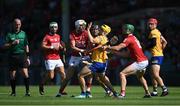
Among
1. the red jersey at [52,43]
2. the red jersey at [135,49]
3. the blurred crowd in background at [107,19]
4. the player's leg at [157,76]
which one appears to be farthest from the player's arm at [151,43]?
the blurred crowd in background at [107,19]

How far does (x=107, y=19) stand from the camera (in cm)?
3941

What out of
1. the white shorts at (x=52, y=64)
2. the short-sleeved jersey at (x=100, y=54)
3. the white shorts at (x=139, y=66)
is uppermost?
the short-sleeved jersey at (x=100, y=54)

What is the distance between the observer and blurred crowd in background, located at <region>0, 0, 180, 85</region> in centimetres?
3509

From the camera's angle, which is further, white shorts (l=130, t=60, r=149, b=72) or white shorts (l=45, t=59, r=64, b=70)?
white shorts (l=45, t=59, r=64, b=70)

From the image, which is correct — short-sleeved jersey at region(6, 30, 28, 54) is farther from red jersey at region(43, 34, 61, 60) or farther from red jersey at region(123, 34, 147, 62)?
red jersey at region(123, 34, 147, 62)

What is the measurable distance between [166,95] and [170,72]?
10391mm

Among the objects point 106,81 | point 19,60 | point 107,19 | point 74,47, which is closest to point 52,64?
point 19,60

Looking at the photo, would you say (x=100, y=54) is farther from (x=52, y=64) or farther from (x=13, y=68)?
(x=13, y=68)

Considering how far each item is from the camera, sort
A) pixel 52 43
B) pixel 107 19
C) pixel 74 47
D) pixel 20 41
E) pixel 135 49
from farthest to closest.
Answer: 1. pixel 107 19
2. pixel 52 43
3. pixel 20 41
4. pixel 74 47
5. pixel 135 49

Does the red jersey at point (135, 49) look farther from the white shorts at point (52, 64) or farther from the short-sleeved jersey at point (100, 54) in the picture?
the white shorts at point (52, 64)

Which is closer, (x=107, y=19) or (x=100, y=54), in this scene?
(x=100, y=54)

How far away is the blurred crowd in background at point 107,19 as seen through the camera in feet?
115

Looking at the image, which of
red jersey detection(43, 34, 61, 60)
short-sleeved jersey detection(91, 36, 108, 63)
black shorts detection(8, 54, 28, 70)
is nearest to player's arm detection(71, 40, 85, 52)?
short-sleeved jersey detection(91, 36, 108, 63)

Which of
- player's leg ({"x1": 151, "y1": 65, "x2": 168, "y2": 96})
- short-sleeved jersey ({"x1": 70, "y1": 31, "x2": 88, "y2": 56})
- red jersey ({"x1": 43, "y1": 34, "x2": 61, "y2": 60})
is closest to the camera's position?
short-sleeved jersey ({"x1": 70, "y1": 31, "x2": 88, "y2": 56})
